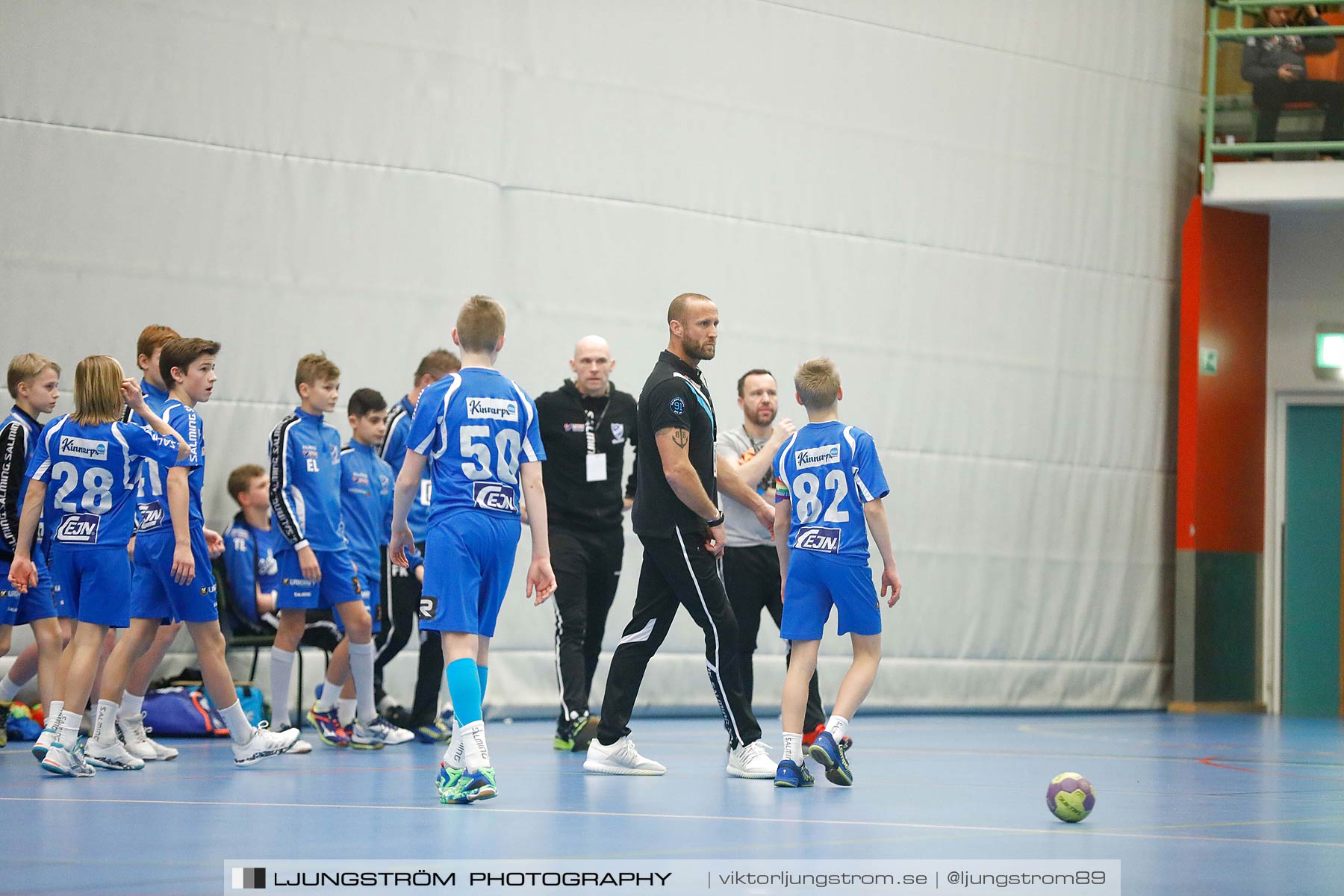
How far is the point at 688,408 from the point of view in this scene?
643 centimetres

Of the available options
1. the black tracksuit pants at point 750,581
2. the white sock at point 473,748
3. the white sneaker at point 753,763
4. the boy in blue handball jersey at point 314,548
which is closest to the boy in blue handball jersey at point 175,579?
the boy in blue handball jersey at point 314,548

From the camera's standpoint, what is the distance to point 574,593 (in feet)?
25.7

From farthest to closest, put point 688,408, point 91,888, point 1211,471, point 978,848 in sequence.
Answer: point 1211,471 < point 688,408 < point 978,848 < point 91,888

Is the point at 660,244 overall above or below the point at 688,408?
above

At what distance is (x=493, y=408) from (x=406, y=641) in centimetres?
352

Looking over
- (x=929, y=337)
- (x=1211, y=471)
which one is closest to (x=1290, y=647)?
(x=1211, y=471)

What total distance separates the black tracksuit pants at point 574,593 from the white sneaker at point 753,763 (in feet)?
4.37

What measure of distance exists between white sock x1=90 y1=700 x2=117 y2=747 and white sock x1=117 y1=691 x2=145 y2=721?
464 mm

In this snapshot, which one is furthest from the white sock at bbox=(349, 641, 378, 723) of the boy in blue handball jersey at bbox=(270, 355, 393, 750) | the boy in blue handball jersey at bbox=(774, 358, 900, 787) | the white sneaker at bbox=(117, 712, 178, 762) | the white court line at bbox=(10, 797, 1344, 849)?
A: the boy in blue handball jersey at bbox=(774, 358, 900, 787)

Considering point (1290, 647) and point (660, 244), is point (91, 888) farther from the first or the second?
point (1290, 647)

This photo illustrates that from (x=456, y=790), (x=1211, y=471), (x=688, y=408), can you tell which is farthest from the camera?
(x=1211, y=471)

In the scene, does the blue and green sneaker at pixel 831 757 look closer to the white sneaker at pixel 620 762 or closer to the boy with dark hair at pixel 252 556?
the white sneaker at pixel 620 762

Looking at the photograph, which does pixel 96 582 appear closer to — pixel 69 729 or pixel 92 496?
pixel 92 496

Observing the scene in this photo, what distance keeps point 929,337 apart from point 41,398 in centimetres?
712
